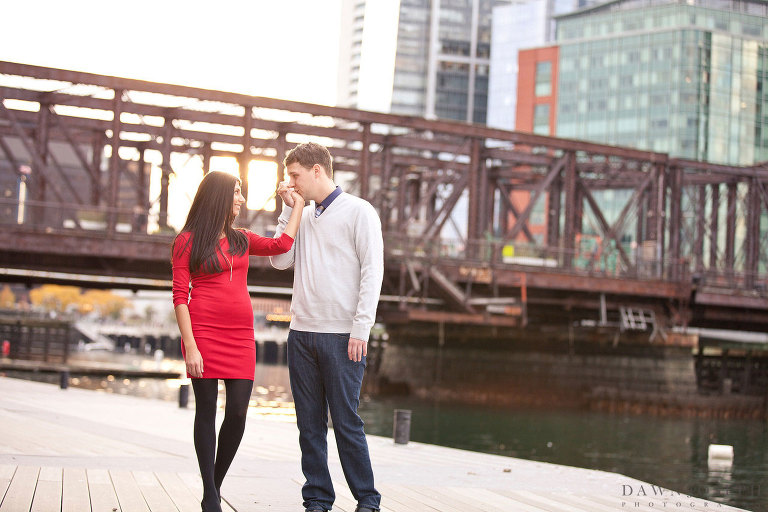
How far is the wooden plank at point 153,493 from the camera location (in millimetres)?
7746

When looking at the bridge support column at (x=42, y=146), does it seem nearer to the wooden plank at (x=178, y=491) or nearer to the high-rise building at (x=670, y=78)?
the wooden plank at (x=178, y=491)

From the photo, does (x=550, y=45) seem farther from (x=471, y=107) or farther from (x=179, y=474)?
(x=179, y=474)

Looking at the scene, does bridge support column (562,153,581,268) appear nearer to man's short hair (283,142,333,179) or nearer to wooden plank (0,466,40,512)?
wooden plank (0,466,40,512)

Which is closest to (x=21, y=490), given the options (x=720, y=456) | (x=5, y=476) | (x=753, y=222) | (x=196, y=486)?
(x=5, y=476)

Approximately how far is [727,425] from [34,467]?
1453 inches

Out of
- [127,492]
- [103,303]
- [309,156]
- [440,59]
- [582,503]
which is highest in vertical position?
[440,59]

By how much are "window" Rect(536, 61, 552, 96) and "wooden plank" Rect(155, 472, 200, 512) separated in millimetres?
121778

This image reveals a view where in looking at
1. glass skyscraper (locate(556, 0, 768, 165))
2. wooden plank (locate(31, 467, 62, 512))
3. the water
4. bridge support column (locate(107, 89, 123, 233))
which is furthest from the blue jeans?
glass skyscraper (locate(556, 0, 768, 165))

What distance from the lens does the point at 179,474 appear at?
31.7 feet

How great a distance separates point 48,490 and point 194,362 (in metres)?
2.11

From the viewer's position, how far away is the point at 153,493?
8.40m

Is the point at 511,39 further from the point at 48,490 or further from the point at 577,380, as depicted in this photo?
the point at 48,490

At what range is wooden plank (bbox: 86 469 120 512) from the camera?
7605 mm

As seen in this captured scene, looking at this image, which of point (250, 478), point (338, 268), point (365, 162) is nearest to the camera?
point (338, 268)
